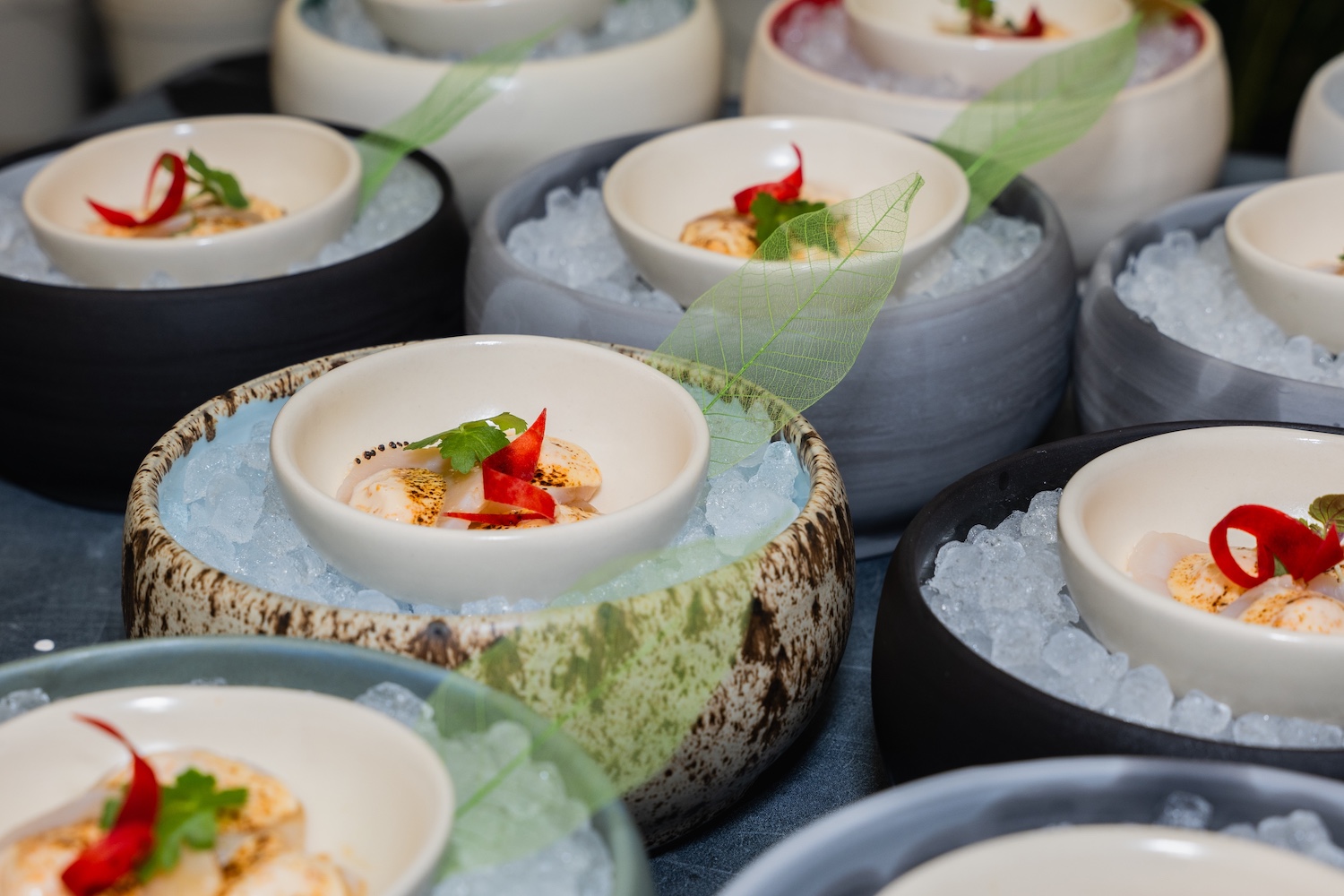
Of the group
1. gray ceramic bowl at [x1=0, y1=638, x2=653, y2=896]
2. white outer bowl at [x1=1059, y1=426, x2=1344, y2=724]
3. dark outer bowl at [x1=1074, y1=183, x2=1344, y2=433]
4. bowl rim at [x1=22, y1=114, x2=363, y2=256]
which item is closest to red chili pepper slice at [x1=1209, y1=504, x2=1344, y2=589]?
white outer bowl at [x1=1059, y1=426, x2=1344, y2=724]

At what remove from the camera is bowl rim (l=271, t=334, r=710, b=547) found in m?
0.81

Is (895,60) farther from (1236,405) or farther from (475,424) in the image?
(475,424)

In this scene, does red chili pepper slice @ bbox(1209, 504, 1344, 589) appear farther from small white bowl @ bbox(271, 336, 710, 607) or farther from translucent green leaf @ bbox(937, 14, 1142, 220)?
translucent green leaf @ bbox(937, 14, 1142, 220)

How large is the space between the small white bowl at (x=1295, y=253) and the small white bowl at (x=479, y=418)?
561 mm

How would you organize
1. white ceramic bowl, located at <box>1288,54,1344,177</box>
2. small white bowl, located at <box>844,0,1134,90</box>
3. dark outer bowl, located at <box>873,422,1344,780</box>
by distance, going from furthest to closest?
1. small white bowl, located at <box>844,0,1134,90</box>
2. white ceramic bowl, located at <box>1288,54,1344,177</box>
3. dark outer bowl, located at <box>873,422,1344,780</box>

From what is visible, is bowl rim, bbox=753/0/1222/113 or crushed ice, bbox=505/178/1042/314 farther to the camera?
bowl rim, bbox=753/0/1222/113

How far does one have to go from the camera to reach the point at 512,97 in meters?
1.62

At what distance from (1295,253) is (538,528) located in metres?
0.90

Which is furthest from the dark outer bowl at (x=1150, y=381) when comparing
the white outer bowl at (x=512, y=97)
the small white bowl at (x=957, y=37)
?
the white outer bowl at (x=512, y=97)

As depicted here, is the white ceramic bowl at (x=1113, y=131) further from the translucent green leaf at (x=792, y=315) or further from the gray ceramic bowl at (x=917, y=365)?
the translucent green leaf at (x=792, y=315)

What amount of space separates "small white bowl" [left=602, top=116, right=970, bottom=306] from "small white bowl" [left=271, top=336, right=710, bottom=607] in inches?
12.7

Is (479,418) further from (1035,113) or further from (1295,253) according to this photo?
(1295,253)

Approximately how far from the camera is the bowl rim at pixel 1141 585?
754 mm

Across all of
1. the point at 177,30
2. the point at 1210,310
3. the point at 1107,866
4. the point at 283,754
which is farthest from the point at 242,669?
the point at 177,30
